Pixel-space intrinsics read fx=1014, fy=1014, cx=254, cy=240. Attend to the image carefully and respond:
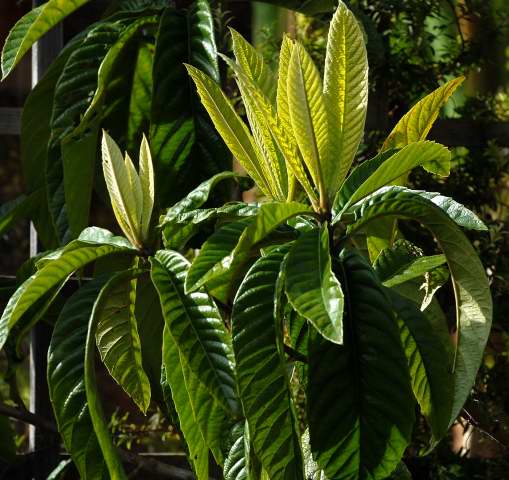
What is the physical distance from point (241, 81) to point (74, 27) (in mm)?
1325

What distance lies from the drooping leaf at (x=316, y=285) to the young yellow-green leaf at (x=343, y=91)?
94mm

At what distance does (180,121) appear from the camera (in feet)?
5.06

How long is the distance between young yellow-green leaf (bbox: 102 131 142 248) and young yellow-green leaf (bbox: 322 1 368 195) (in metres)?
0.26

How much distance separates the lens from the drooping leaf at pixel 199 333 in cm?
108

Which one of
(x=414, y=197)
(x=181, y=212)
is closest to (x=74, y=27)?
(x=181, y=212)

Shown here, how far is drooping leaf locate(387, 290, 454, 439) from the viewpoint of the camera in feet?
3.49

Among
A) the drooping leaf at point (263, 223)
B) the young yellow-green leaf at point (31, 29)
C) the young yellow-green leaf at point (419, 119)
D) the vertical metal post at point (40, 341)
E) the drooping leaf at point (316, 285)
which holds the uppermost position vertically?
the young yellow-green leaf at point (31, 29)

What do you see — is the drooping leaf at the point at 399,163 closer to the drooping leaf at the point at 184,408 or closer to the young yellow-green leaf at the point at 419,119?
the young yellow-green leaf at the point at 419,119

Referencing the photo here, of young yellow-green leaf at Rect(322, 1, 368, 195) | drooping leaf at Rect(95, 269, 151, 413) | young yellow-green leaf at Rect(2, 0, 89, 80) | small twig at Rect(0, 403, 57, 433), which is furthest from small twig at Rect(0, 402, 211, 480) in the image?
young yellow-green leaf at Rect(322, 1, 368, 195)

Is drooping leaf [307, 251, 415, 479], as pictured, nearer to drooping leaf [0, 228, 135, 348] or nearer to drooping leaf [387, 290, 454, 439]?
drooping leaf [387, 290, 454, 439]

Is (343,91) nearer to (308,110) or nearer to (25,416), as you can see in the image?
(308,110)

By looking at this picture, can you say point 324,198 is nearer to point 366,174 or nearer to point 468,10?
point 366,174

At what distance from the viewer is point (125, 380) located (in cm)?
130

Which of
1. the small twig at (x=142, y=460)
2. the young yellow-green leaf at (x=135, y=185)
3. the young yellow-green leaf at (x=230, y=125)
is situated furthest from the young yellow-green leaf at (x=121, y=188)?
the small twig at (x=142, y=460)
